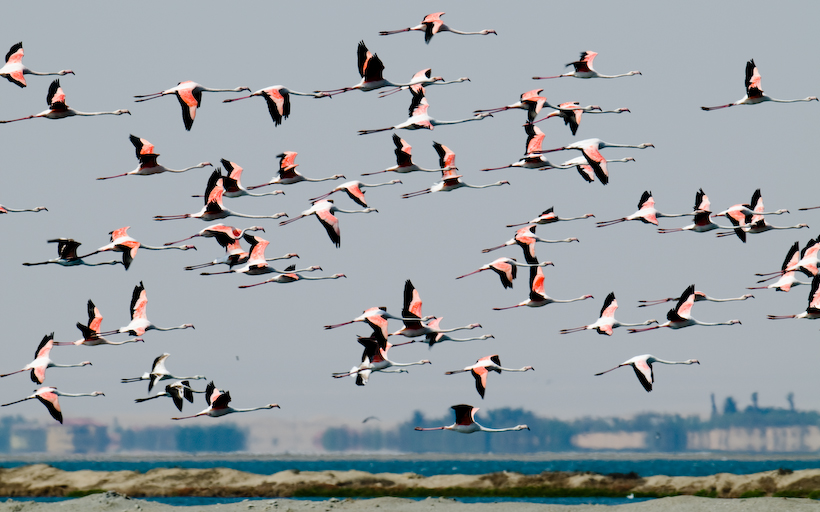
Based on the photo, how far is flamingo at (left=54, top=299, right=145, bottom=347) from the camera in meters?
34.6

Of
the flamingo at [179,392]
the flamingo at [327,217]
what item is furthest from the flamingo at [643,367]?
the flamingo at [179,392]

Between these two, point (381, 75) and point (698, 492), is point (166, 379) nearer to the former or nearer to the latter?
point (381, 75)

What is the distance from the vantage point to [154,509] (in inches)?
1645

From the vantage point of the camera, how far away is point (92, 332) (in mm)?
34656

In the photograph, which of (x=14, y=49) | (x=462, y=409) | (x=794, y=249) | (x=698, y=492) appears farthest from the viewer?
(x=698, y=492)

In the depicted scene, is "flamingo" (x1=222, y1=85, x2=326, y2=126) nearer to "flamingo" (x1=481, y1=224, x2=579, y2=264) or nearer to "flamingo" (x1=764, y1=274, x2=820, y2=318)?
"flamingo" (x1=481, y1=224, x2=579, y2=264)

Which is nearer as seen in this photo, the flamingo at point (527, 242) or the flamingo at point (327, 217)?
the flamingo at point (327, 217)

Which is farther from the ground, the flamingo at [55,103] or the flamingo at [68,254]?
the flamingo at [55,103]

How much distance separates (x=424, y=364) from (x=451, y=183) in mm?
6927

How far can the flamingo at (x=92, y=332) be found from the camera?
34594 mm

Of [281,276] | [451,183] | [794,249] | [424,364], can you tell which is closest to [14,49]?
[281,276]

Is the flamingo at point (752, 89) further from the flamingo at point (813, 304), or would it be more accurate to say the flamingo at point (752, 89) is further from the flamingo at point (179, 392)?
the flamingo at point (179, 392)

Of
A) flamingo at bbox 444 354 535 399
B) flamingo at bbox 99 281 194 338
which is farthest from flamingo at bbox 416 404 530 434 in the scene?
flamingo at bbox 99 281 194 338

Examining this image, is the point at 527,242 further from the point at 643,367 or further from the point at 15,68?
the point at 15,68
